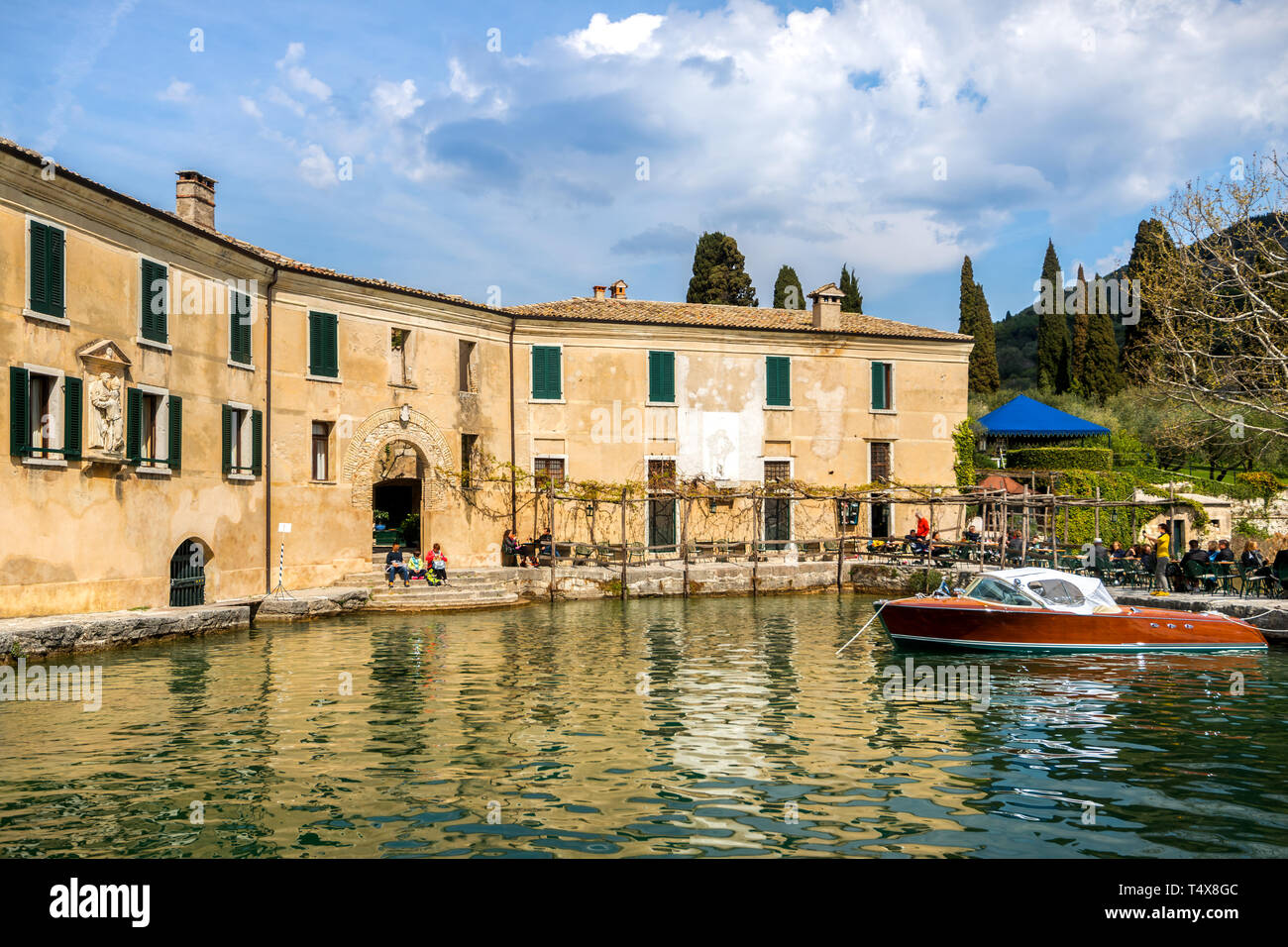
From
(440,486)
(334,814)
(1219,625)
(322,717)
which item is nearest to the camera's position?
(334,814)

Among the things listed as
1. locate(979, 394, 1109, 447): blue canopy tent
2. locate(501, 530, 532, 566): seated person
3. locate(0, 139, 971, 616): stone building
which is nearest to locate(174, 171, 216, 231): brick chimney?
locate(0, 139, 971, 616): stone building

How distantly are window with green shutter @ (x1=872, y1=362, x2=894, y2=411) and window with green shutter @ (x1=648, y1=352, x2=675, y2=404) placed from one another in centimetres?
720

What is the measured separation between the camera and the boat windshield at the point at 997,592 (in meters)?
17.3

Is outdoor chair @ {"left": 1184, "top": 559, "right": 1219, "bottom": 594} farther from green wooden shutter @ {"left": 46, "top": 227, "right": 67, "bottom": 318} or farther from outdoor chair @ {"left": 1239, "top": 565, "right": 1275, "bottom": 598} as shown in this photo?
green wooden shutter @ {"left": 46, "top": 227, "right": 67, "bottom": 318}

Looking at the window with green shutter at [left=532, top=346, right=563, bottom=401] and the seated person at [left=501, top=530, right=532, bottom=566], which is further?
the window with green shutter at [left=532, top=346, right=563, bottom=401]

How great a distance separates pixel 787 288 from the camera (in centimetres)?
5222

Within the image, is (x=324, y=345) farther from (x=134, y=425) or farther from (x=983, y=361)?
(x=983, y=361)

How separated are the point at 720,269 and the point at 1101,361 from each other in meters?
19.6

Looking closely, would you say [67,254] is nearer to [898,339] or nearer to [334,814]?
[334,814]

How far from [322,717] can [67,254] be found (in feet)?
35.3

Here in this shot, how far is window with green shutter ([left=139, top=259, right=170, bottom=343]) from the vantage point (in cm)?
1956

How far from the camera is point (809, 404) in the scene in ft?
111
